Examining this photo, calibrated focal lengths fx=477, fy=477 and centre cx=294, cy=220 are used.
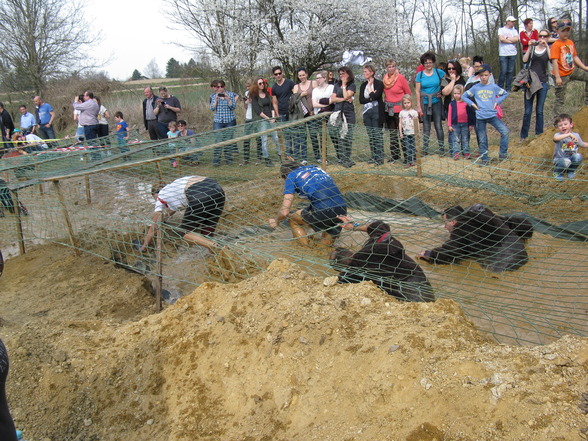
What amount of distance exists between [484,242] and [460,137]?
11.4 ft

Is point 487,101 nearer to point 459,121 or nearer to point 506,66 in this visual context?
point 459,121

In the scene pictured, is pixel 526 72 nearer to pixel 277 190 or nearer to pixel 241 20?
pixel 277 190

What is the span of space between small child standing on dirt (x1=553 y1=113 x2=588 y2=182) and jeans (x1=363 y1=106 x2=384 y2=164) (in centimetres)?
240

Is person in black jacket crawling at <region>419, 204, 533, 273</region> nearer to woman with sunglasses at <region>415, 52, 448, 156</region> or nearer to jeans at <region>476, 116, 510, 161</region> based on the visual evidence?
jeans at <region>476, 116, 510, 161</region>

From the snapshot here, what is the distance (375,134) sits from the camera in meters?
7.52

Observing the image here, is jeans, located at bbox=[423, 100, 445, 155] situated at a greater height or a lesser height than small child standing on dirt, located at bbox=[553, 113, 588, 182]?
greater

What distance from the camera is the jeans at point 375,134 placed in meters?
7.45

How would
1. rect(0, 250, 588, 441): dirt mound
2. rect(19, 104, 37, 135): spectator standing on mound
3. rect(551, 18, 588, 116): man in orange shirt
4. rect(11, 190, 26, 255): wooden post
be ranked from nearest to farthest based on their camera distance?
1. rect(0, 250, 588, 441): dirt mound
2. rect(11, 190, 26, 255): wooden post
3. rect(551, 18, 588, 116): man in orange shirt
4. rect(19, 104, 37, 135): spectator standing on mound

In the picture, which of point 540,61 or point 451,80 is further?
point 451,80

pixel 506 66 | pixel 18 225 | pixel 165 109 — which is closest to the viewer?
pixel 18 225

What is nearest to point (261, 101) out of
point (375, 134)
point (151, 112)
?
point (375, 134)

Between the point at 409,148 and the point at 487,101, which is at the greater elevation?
the point at 487,101

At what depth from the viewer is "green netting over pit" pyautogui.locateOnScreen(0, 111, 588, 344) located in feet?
14.0

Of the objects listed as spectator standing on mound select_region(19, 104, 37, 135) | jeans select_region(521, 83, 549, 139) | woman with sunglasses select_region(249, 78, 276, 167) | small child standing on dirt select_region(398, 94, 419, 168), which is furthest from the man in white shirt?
spectator standing on mound select_region(19, 104, 37, 135)
